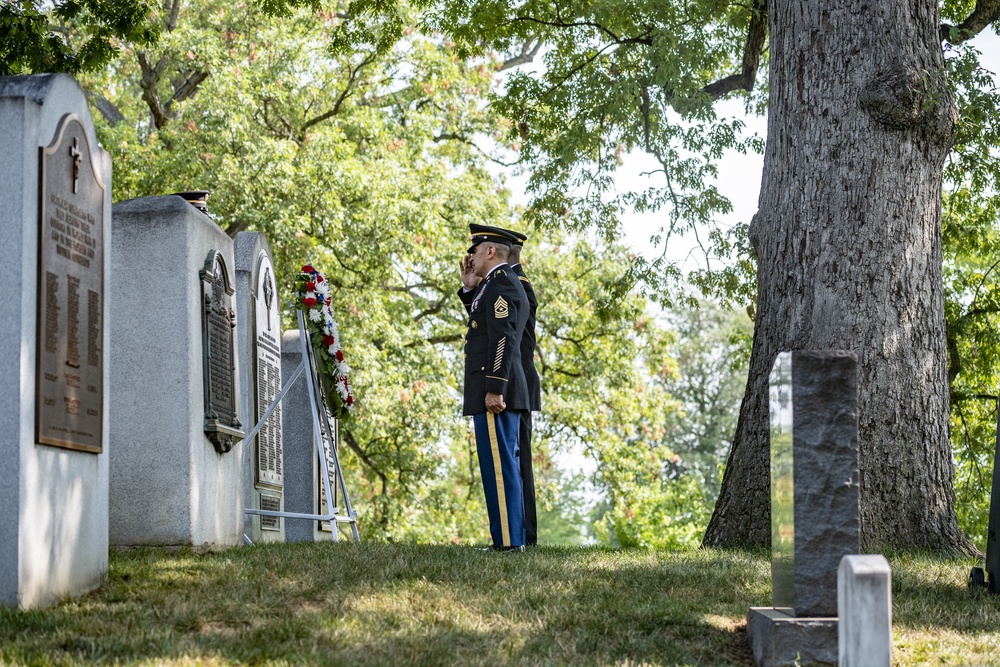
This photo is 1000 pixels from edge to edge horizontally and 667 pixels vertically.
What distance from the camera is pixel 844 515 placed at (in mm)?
4531

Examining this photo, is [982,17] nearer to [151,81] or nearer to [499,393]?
[499,393]

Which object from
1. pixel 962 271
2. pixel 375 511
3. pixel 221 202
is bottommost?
pixel 375 511

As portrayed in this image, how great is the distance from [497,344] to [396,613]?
281 centimetres

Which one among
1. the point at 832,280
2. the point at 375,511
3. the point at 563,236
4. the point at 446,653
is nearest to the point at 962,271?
the point at 563,236

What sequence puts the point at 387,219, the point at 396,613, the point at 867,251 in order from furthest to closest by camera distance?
1. the point at 387,219
2. the point at 867,251
3. the point at 396,613

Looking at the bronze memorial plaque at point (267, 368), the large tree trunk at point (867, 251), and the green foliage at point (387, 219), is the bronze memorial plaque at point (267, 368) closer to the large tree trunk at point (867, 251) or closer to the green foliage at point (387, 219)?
the large tree trunk at point (867, 251)

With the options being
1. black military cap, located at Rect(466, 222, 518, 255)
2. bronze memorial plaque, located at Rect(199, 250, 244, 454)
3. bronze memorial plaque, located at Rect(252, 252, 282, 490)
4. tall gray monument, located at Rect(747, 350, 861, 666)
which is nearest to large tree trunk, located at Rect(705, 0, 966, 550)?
black military cap, located at Rect(466, 222, 518, 255)

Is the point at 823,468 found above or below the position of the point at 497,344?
below

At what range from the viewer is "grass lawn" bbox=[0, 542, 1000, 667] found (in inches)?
182

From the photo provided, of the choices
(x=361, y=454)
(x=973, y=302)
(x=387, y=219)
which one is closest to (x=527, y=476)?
(x=973, y=302)

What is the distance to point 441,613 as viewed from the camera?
209 inches

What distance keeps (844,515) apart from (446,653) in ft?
5.72

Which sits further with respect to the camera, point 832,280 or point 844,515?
point 832,280

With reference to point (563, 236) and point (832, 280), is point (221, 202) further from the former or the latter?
point (832, 280)
